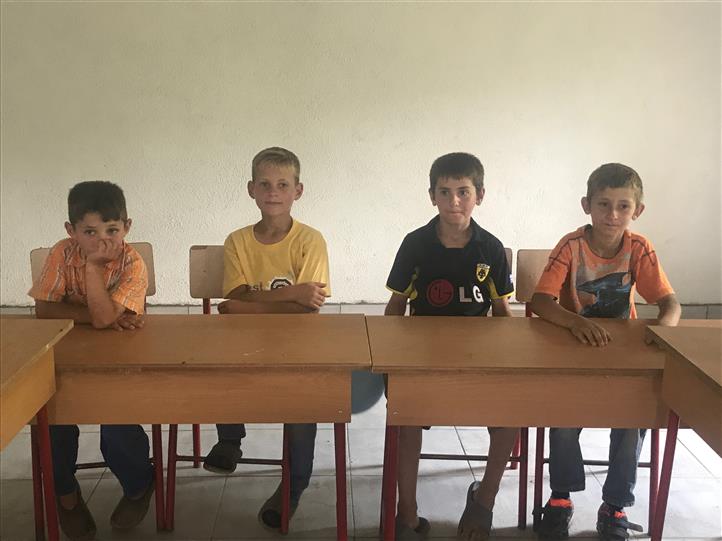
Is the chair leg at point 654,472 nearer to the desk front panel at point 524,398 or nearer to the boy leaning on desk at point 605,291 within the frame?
the boy leaning on desk at point 605,291

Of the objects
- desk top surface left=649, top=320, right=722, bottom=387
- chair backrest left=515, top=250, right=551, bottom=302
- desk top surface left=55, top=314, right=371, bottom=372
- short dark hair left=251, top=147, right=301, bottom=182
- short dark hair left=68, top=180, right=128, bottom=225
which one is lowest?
desk top surface left=55, top=314, right=371, bottom=372

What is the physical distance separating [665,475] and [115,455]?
60.9 inches

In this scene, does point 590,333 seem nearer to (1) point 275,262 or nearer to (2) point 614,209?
(2) point 614,209

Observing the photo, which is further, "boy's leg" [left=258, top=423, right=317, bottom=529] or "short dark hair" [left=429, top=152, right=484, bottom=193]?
"short dark hair" [left=429, top=152, right=484, bottom=193]


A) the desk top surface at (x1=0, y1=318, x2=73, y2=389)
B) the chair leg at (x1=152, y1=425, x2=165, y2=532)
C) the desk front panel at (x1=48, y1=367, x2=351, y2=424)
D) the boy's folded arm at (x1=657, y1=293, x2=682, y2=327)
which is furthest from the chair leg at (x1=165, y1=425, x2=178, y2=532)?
the boy's folded arm at (x1=657, y1=293, x2=682, y2=327)

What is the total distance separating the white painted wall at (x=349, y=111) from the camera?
11.7 feet

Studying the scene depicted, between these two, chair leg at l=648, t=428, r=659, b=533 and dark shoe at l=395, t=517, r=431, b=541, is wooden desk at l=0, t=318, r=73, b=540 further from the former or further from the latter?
chair leg at l=648, t=428, r=659, b=533

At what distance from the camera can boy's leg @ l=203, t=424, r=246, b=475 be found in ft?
7.29

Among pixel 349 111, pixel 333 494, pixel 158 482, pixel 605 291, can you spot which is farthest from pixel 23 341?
pixel 349 111

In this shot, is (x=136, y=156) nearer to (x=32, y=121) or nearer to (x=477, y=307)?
(x=32, y=121)

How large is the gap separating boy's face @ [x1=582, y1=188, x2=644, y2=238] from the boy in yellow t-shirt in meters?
0.88

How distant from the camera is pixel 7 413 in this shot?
138 centimetres

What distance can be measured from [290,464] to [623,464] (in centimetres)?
99

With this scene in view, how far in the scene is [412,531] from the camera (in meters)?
2.02
